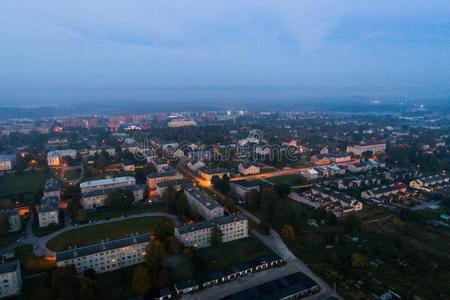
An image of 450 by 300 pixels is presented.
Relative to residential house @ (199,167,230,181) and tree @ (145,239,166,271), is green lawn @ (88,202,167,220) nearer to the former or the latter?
residential house @ (199,167,230,181)

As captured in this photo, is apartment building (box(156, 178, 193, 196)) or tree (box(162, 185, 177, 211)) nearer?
tree (box(162, 185, 177, 211))

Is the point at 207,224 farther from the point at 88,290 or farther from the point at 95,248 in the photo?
the point at 88,290

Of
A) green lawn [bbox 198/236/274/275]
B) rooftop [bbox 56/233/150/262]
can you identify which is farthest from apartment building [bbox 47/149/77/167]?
green lawn [bbox 198/236/274/275]

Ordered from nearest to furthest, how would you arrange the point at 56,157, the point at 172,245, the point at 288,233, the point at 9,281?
the point at 9,281
the point at 172,245
the point at 288,233
the point at 56,157

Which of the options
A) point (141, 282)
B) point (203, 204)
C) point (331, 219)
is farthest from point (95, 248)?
point (331, 219)

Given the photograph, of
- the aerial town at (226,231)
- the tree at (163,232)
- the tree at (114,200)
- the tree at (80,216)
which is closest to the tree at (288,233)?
the aerial town at (226,231)

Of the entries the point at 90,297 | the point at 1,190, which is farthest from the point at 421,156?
the point at 1,190
